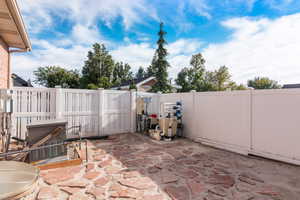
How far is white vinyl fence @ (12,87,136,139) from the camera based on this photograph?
183 inches

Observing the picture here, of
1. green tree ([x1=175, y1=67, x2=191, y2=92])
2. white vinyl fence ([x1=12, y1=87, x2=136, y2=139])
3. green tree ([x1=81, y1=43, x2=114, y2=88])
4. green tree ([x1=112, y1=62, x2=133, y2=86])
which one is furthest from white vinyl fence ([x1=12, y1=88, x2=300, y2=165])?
green tree ([x1=112, y1=62, x2=133, y2=86])

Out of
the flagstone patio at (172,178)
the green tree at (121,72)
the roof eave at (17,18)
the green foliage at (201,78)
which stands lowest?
the flagstone patio at (172,178)

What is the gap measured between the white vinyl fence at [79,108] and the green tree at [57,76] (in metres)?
16.5

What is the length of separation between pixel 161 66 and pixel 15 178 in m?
14.0

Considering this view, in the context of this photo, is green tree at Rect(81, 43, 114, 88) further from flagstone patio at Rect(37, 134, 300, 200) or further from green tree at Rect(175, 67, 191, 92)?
flagstone patio at Rect(37, 134, 300, 200)

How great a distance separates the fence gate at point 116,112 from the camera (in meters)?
6.12

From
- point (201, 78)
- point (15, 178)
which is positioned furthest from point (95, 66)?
point (15, 178)

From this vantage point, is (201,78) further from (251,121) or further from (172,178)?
(172,178)

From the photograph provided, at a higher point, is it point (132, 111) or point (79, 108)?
point (79, 108)

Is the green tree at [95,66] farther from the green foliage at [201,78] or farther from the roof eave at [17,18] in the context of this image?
the roof eave at [17,18]

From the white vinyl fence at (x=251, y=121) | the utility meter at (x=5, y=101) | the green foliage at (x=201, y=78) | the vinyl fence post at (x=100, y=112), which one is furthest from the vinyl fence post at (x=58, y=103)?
the green foliage at (x=201, y=78)

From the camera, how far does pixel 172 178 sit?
2.82 meters

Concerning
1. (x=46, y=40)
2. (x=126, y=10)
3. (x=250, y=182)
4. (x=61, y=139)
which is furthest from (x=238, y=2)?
(x=46, y=40)

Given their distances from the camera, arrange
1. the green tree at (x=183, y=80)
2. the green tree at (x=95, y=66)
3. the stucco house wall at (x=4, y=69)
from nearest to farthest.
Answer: the stucco house wall at (x=4, y=69) < the green tree at (x=183, y=80) < the green tree at (x=95, y=66)
